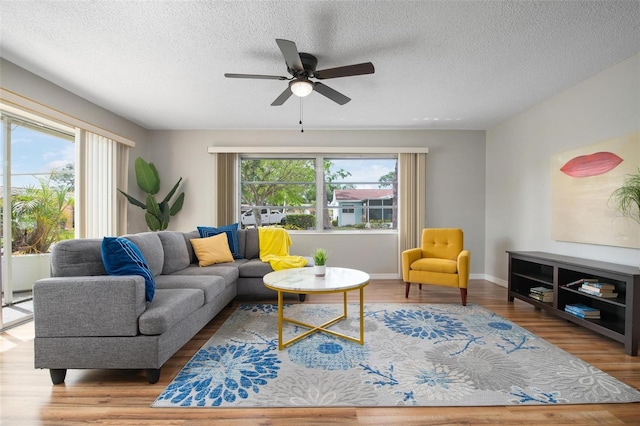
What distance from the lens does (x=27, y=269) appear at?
11.3ft

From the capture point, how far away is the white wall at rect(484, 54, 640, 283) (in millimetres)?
2717

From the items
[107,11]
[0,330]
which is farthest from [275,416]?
[0,330]

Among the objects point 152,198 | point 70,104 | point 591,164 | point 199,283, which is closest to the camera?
point 199,283

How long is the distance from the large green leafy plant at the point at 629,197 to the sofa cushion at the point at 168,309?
12.4 ft

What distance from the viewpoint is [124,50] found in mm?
2484

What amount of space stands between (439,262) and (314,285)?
207cm

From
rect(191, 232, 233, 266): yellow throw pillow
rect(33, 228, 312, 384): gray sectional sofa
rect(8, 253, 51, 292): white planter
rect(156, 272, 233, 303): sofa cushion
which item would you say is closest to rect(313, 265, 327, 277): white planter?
rect(156, 272, 233, 303): sofa cushion

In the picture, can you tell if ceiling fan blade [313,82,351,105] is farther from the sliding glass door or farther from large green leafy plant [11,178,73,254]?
large green leafy plant [11,178,73,254]

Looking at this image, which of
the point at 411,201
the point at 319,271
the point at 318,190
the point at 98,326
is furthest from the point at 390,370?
the point at 318,190

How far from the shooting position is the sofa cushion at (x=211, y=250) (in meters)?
3.54

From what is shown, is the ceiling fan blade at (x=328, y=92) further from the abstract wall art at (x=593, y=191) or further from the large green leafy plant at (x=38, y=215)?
the large green leafy plant at (x=38, y=215)

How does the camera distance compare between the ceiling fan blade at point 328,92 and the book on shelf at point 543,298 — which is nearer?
the ceiling fan blade at point 328,92

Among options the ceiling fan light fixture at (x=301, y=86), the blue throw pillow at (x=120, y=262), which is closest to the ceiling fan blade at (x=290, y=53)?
the ceiling fan light fixture at (x=301, y=86)

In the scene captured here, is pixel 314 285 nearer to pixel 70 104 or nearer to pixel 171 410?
pixel 171 410
